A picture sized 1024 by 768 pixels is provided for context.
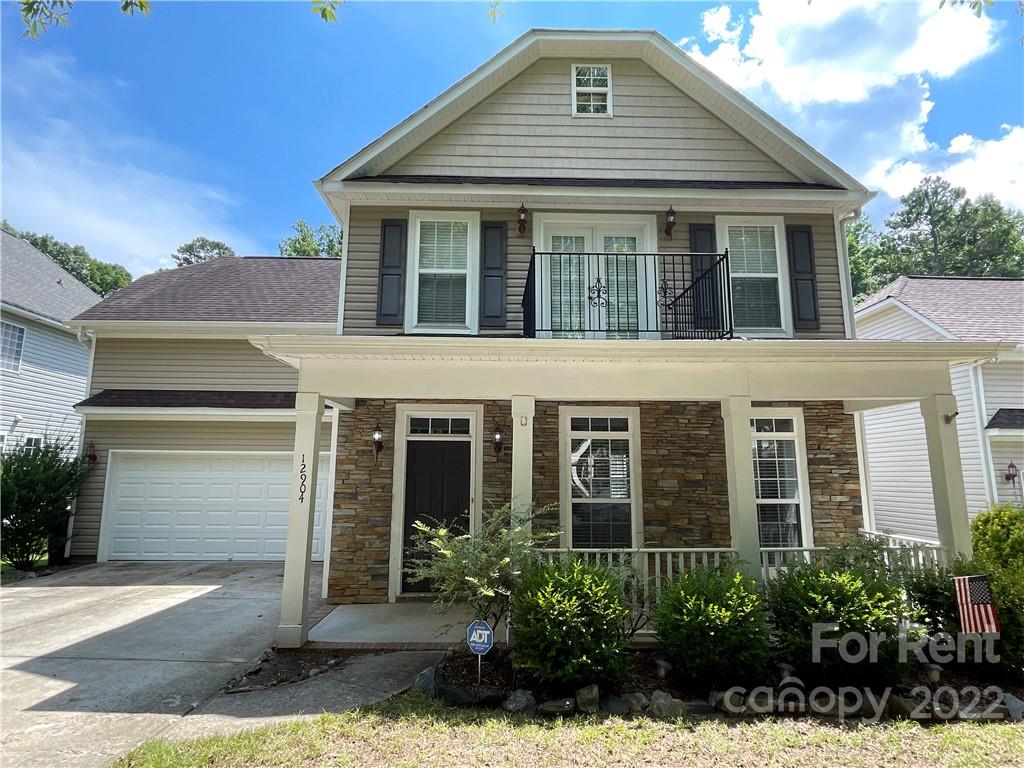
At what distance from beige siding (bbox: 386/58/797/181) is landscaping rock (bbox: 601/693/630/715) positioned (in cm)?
652

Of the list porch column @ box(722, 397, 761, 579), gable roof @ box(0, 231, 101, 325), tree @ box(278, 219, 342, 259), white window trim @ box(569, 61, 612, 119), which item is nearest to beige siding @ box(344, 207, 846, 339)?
white window trim @ box(569, 61, 612, 119)

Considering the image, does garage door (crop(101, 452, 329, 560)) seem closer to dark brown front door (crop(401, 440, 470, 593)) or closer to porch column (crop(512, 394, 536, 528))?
dark brown front door (crop(401, 440, 470, 593))

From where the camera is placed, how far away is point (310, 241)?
29438mm

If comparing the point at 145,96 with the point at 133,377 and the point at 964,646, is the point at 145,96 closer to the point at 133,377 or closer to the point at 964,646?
the point at 133,377

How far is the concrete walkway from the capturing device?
12.2 ft

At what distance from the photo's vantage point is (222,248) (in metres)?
40.3

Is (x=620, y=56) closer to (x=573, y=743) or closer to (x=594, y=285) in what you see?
(x=594, y=285)

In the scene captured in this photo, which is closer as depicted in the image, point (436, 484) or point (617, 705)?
point (617, 705)

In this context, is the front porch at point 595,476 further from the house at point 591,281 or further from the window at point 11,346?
the window at point 11,346

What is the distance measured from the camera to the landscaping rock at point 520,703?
4055 mm

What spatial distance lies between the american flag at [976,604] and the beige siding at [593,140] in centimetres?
567

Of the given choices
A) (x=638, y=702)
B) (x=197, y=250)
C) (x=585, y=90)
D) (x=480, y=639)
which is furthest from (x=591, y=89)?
(x=197, y=250)

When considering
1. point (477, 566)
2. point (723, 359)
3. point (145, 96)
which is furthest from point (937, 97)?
point (145, 96)

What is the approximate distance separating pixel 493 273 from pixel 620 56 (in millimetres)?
3970
